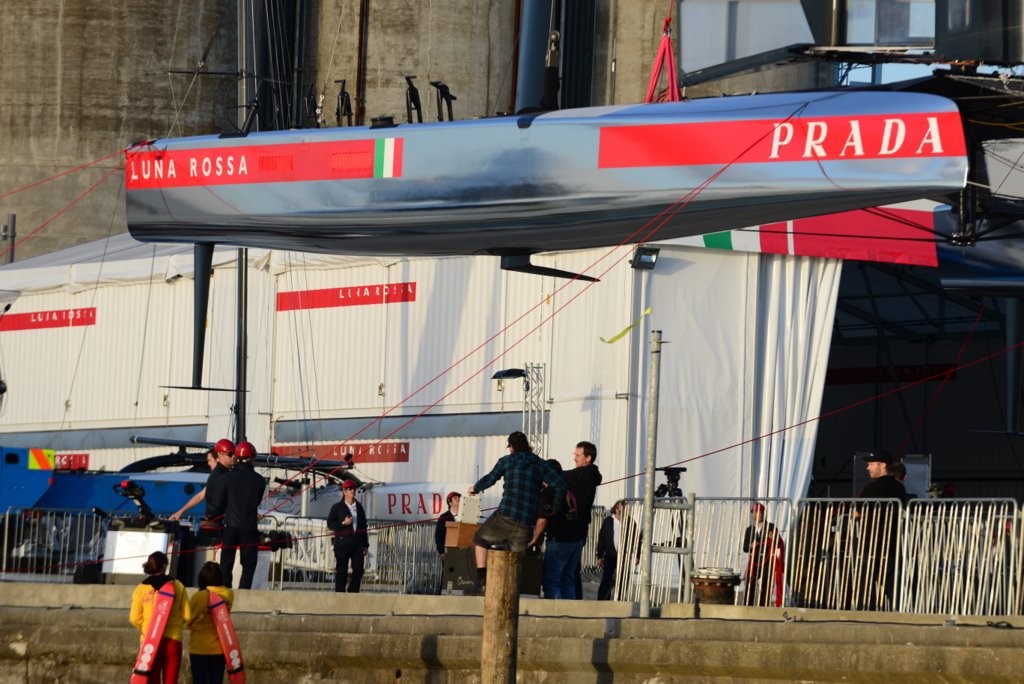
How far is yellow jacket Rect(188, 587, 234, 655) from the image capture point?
12.4m

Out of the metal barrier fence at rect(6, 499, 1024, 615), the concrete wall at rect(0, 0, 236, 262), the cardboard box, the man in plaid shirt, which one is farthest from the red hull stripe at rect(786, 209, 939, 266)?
the concrete wall at rect(0, 0, 236, 262)

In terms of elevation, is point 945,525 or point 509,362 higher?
point 509,362

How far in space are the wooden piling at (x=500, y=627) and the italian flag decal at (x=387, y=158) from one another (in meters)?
4.49

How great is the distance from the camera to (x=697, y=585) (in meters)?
13.6

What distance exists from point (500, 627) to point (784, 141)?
15.0 ft

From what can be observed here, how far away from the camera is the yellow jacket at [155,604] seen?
40.8 feet

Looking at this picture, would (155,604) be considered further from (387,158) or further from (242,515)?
(387,158)

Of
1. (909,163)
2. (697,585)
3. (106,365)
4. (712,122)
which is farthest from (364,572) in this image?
(106,365)

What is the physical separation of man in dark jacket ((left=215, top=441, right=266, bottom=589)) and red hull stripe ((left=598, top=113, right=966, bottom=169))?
169 inches

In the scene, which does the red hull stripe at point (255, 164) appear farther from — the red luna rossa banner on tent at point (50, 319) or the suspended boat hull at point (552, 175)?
the red luna rossa banner on tent at point (50, 319)

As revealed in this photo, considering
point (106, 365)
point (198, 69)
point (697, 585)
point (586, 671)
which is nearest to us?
point (586, 671)

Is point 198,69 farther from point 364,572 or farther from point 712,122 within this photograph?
point 712,122

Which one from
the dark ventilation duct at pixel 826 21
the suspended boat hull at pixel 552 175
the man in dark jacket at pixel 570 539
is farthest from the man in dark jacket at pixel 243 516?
the dark ventilation duct at pixel 826 21

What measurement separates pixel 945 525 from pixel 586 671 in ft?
10.1
